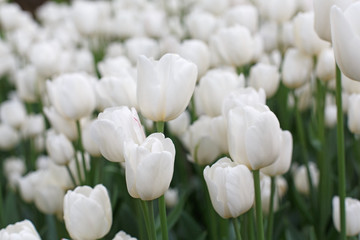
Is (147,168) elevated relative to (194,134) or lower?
elevated

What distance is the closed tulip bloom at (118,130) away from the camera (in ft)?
2.40

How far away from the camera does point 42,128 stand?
1.68 metres

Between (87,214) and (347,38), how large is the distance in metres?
0.44

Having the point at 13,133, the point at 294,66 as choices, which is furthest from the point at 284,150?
the point at 13,133

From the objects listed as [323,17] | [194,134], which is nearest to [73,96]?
[194,134]

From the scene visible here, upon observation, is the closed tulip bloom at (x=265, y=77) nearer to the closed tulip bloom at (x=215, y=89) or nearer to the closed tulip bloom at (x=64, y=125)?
the closed tulip bloom at (x=215, y=89)

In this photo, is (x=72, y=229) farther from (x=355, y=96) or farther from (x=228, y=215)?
(x=355, y=96)

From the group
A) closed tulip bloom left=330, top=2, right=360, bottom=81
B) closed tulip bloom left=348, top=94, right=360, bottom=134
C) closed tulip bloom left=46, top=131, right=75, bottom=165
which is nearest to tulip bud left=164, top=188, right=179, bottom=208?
closed tulip bloom left=46, top=131, right=75, bottom=165

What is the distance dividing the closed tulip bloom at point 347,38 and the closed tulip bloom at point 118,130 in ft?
0.96

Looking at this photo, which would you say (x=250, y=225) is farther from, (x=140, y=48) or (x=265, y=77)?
(x=140, y=48)

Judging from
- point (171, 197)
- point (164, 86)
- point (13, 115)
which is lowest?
point (171, 197)

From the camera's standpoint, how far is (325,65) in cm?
113

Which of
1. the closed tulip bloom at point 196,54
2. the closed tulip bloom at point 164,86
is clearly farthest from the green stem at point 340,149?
the closed tulip bloom at point 196,54

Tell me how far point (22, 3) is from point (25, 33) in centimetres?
338
